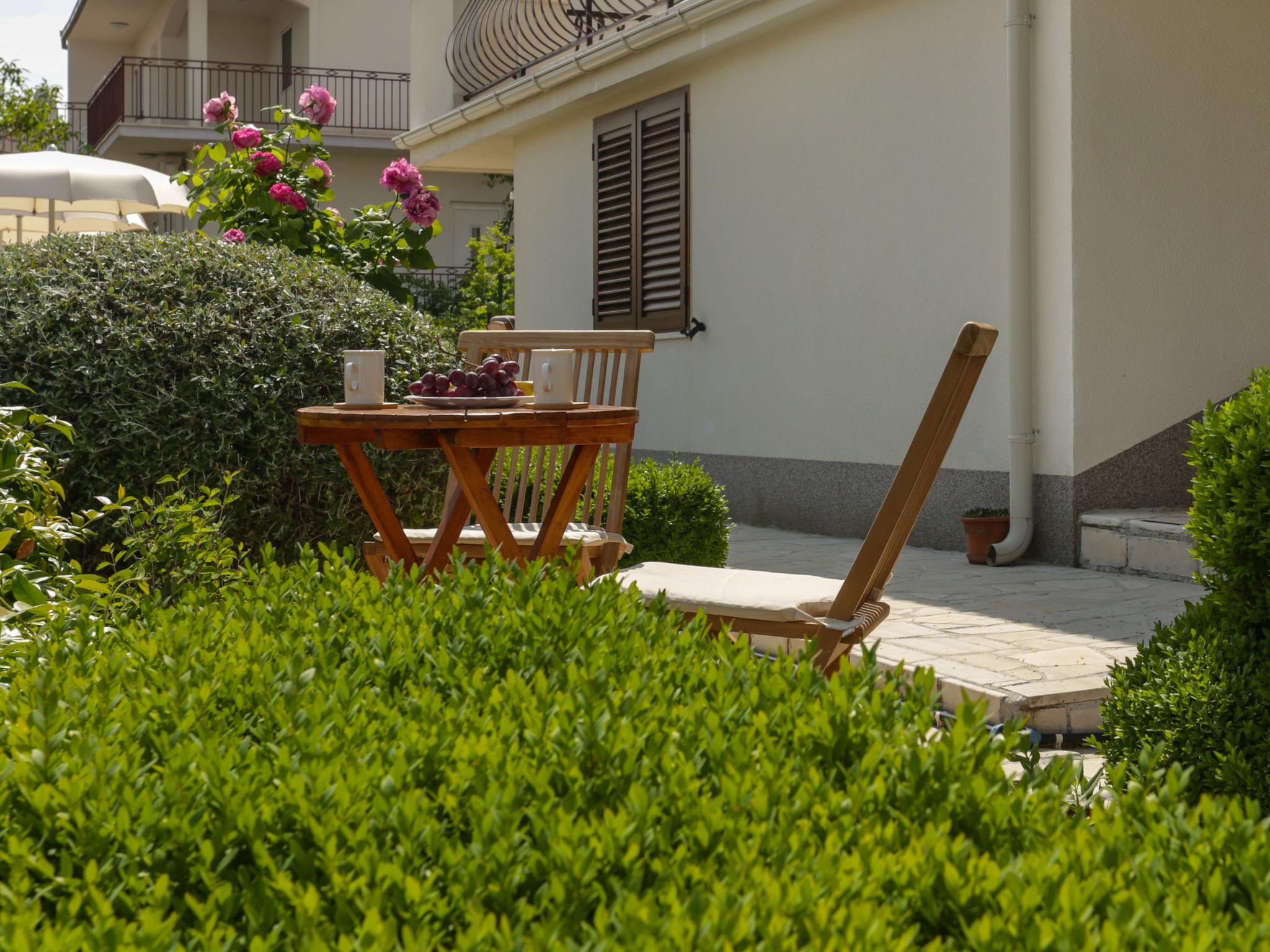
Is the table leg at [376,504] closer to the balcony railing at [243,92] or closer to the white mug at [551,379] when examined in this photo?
the white mug at [551,379]

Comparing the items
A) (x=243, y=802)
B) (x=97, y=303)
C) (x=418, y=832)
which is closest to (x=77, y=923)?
(x=243, y=802)

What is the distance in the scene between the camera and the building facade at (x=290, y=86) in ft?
80.5

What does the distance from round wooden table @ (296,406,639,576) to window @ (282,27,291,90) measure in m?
23.1

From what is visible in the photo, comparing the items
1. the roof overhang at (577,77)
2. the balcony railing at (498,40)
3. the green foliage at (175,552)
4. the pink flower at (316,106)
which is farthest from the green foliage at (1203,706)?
the balcony railing at (498,40)

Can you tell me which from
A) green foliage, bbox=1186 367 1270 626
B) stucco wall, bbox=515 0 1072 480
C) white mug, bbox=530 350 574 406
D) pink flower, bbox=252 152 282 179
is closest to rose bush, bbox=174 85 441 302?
pink flower, bbox=252 152 282 179

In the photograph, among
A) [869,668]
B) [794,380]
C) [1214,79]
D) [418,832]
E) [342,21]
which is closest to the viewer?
[418,832]

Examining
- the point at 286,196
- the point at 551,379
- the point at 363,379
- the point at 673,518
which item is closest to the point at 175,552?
the point at 363,379

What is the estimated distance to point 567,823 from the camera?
1310 millimetres

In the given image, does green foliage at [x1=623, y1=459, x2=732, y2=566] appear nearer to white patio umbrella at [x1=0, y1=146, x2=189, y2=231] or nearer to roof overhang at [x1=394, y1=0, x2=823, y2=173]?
roof overhang at [x1=394, y1=0, x2=823, y2=173]

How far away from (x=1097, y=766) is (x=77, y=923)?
3097 mm

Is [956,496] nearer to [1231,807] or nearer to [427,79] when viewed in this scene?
[1231,807]

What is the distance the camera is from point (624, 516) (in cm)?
602

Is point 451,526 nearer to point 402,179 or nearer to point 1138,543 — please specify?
point 1138,543

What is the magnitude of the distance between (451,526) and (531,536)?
1.31 feet
